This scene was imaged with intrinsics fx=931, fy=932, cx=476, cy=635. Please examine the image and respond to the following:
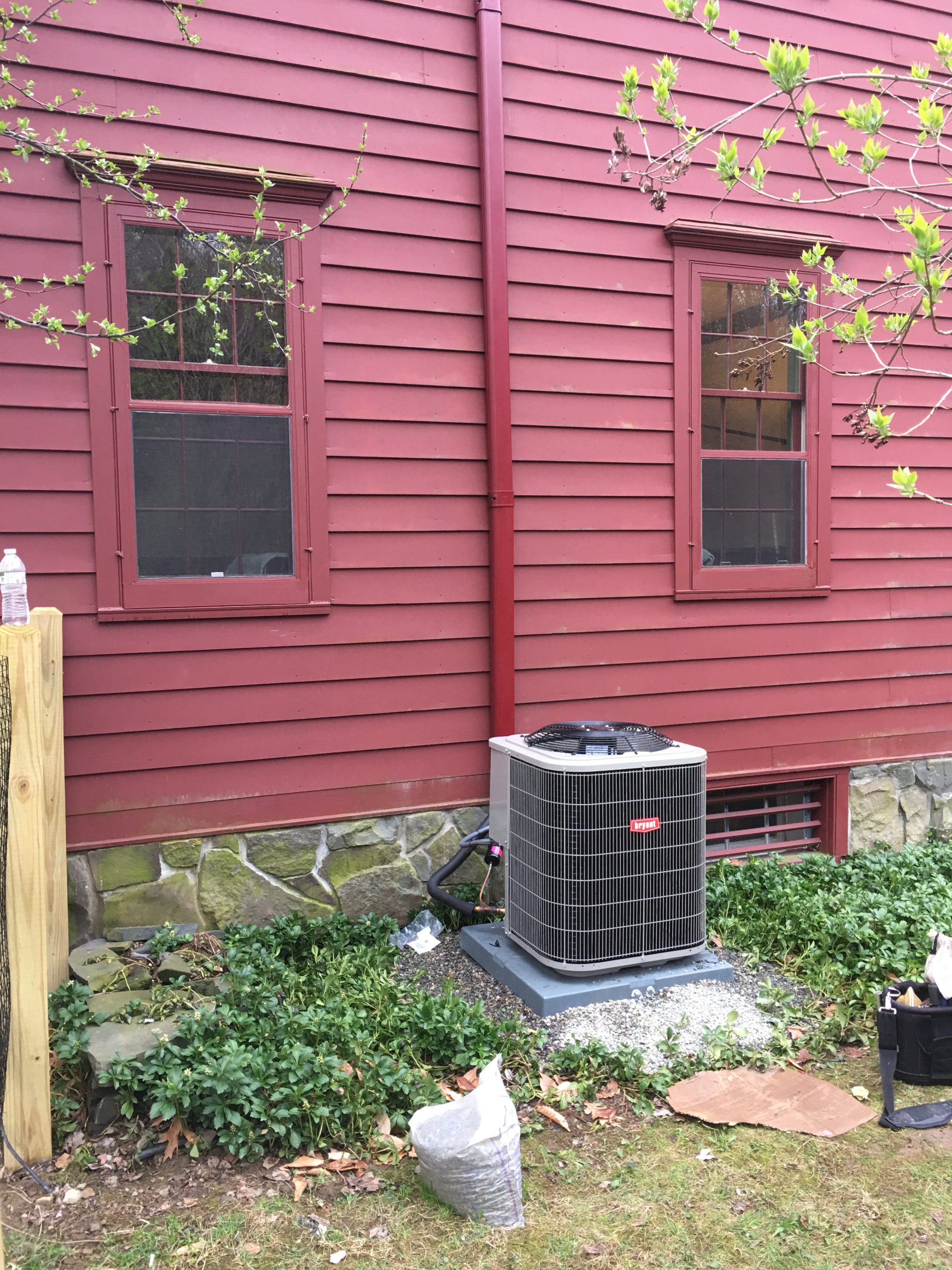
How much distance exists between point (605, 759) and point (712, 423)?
254cm

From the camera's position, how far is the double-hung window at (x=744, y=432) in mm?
5238

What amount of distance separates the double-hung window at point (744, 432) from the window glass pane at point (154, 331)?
8.77 ft

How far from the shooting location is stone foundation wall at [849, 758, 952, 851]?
229 inches

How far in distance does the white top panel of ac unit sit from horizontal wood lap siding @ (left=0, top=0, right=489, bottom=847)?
1.01 m

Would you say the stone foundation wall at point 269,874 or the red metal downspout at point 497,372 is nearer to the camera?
the stone foundation wall at point 269,874

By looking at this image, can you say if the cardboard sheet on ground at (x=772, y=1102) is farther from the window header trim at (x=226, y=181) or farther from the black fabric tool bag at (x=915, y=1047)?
the window header trim at (x=226, y=181)

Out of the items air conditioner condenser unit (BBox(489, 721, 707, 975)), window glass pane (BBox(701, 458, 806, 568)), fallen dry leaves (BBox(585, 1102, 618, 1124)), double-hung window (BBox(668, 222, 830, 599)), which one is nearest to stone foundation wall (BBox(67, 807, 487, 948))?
air conditioner condenser unit (BBox(489, 721, 707, 975))

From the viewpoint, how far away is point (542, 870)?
3797mm

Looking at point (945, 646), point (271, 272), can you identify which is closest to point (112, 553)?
point (271, 272)

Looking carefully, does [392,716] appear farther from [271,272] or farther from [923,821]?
[923,821]

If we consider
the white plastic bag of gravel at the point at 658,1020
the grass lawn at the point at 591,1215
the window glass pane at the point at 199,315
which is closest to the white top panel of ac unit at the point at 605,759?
the white plastic bag of gravel at the point at 658,1020

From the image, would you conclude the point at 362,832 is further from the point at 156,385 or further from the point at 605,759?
the point at 156,385

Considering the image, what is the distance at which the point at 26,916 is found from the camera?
2703 mm

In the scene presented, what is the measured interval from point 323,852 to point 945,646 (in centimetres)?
420
